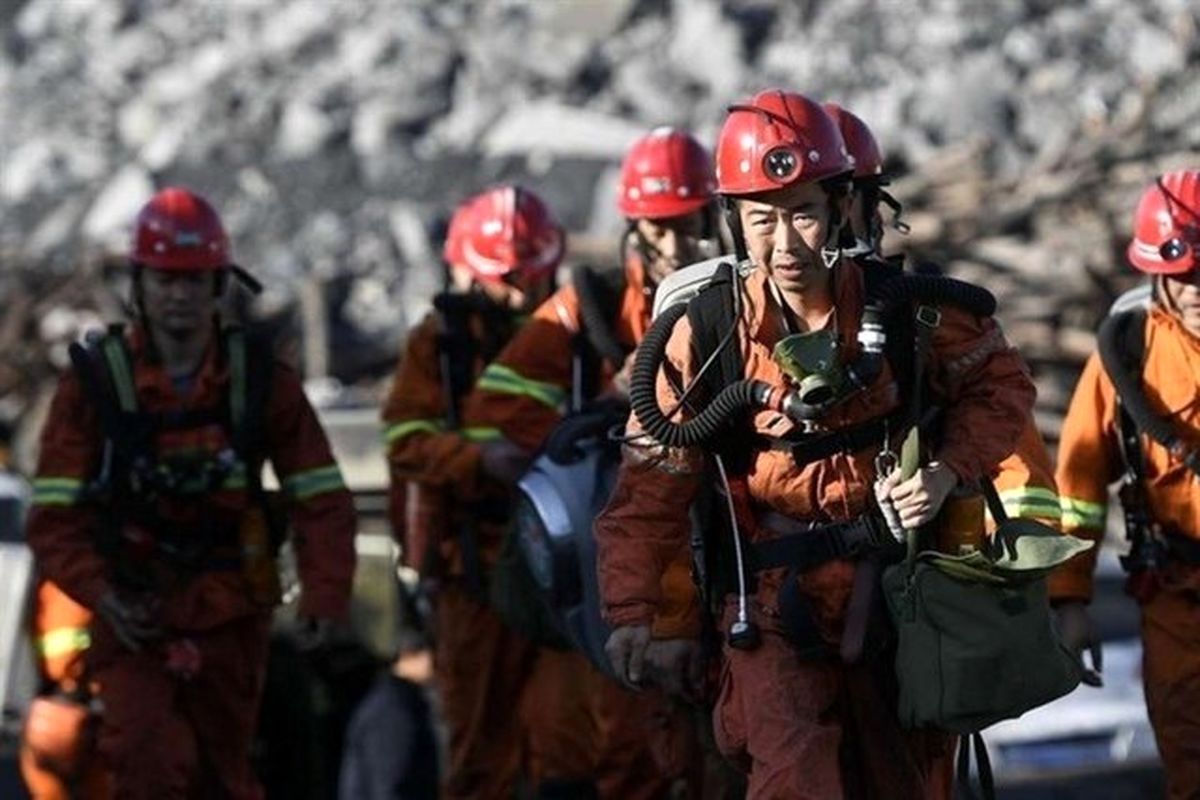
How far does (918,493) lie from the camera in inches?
261

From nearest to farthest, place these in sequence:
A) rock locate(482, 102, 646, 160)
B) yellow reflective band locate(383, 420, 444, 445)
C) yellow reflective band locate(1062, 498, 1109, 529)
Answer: yellow reflective band locate(1062, 498, 1109, 529), yellow reflective band locate(383, 420, 444, 445), rock locate(482, 102, 646, 160)

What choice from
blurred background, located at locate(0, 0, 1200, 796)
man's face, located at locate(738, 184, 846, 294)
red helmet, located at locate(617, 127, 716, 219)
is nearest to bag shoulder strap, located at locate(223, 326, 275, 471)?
red helmet, located at locate(617, 127, 716, 219)

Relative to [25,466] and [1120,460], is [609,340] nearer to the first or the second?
[1120,460]

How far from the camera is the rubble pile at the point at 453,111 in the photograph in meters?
22.8

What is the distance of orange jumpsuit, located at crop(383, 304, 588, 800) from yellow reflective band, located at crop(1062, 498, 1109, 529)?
231cm

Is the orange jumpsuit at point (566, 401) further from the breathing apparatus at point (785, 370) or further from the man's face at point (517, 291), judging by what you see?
the breathing apparatus at point (785, 370)

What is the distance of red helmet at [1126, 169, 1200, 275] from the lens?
8359 millimetres

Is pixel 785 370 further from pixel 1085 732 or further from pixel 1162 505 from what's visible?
pixel 1085 732

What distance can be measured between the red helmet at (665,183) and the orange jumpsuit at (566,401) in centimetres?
19

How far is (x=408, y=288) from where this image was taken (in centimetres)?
2666

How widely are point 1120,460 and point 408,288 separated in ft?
60.5

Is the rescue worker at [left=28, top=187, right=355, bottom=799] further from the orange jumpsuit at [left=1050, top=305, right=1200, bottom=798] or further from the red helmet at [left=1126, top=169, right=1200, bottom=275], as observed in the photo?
the red helmet at [left=1126, top=169, right=1200, bottom=275]

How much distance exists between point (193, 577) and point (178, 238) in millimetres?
995

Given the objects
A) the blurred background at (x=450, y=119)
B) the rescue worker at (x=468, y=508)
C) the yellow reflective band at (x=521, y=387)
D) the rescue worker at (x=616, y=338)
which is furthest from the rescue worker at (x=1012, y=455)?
the blurred background at (x=450, y=119)
